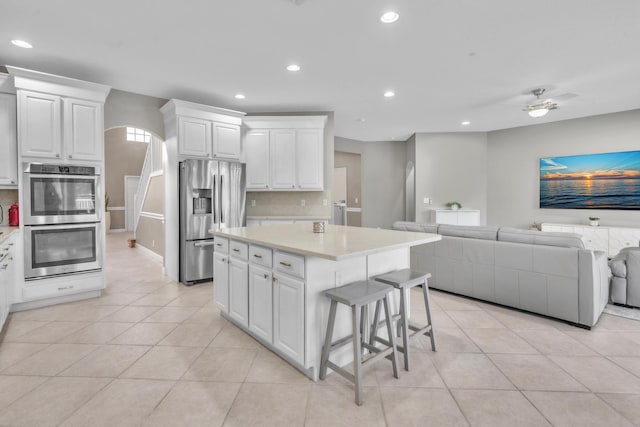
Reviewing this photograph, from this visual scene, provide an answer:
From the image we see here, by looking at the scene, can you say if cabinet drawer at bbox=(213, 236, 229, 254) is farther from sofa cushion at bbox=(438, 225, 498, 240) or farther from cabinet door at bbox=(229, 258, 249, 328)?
sofa cushion at bbox=(438, 225, 498, 240)

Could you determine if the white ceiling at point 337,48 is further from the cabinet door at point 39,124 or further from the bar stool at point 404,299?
the bar stool at point 404,299

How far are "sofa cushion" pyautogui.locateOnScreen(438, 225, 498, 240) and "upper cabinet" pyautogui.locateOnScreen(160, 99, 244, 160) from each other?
3.28 meters

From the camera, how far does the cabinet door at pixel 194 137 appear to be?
4387mm

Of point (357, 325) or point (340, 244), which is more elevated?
point (340, 244)

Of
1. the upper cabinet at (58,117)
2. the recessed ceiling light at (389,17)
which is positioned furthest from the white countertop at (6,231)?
the recessed ceiling light at (389,17)

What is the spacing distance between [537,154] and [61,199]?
320 inches

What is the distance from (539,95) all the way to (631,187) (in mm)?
2772

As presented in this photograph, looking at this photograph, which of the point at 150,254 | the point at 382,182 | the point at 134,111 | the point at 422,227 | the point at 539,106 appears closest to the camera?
the point at 422,227

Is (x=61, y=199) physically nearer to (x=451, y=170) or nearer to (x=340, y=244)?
(x=340, y=244)

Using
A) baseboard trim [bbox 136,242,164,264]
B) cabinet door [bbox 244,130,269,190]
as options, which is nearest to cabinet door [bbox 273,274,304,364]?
cabinet door [bbox 244,130,269,190]

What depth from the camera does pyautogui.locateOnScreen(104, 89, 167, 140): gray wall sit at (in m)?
4.21

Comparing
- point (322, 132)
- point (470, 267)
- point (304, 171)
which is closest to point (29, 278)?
point (304, 171)

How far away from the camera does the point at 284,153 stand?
17.1 feet

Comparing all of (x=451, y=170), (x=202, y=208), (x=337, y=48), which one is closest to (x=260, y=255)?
(x=337, y=48)
